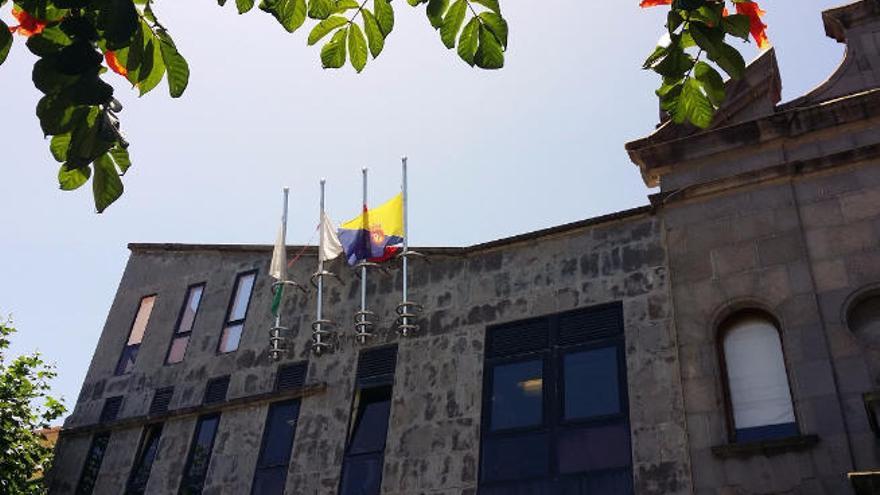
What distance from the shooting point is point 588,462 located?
614 inches

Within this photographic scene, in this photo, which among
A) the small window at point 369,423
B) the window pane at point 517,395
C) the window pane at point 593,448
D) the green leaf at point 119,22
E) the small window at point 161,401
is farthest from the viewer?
the small window at point 161,401

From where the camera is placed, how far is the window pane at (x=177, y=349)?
23125mm

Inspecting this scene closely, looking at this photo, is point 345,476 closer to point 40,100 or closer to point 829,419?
point 829,419

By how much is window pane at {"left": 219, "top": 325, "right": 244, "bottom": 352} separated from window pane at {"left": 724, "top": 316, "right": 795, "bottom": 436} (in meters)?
12.2

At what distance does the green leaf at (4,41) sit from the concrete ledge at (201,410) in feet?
53.5

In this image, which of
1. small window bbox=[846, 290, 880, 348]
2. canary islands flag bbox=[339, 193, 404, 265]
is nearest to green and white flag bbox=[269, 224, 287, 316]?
canary islands flag bbox=[339, 193, 404, 265]

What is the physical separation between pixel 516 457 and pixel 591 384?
1.95m

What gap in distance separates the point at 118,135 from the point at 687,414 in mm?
12871

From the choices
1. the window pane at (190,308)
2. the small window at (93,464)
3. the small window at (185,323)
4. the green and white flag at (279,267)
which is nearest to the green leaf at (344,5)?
the green and white flag at (279,267)

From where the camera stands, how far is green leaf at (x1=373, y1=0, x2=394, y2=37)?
176 inches

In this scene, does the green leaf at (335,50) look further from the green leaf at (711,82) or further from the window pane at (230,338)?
the window pane at (230,338)

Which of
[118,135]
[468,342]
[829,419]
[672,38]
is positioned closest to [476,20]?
[672,38]

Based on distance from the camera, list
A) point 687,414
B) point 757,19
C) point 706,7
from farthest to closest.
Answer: point 687,414
point 757,19
point 706,7

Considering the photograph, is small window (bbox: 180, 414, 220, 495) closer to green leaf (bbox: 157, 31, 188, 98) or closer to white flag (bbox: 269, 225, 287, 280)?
white flag (bbox: 269, 225, 287, 280)
